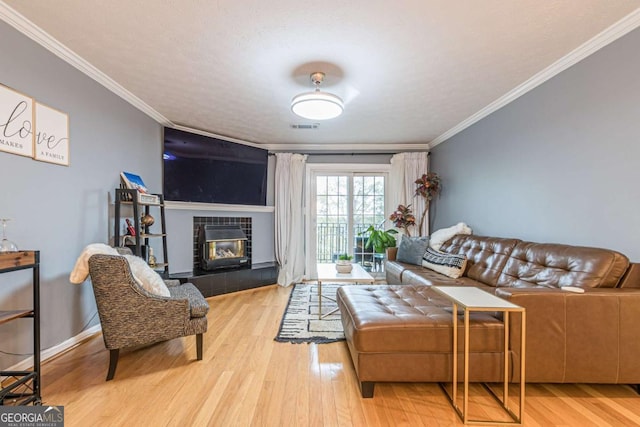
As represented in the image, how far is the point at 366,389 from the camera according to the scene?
183cm

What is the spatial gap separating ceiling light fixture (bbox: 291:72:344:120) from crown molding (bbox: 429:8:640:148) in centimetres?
181

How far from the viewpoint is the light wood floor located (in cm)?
163

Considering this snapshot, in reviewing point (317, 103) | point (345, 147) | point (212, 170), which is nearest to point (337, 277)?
point (317, 103)

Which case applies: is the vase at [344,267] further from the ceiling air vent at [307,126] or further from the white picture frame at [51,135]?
the white picture frame at [51,135]

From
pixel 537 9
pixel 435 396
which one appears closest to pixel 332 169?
pixel 537 9

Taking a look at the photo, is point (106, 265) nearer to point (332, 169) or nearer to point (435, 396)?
point (435, 396)

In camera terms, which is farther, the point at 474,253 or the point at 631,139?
the point at 474,253

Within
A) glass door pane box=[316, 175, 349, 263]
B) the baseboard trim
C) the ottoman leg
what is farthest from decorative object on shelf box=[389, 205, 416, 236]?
the baseboard trim

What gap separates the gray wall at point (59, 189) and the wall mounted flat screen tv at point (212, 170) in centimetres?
79

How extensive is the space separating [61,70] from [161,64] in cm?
76

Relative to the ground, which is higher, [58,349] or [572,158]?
[572,158]

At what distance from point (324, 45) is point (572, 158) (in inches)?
87.5

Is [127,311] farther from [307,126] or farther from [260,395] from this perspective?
[307,126]

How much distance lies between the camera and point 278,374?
211 cm
